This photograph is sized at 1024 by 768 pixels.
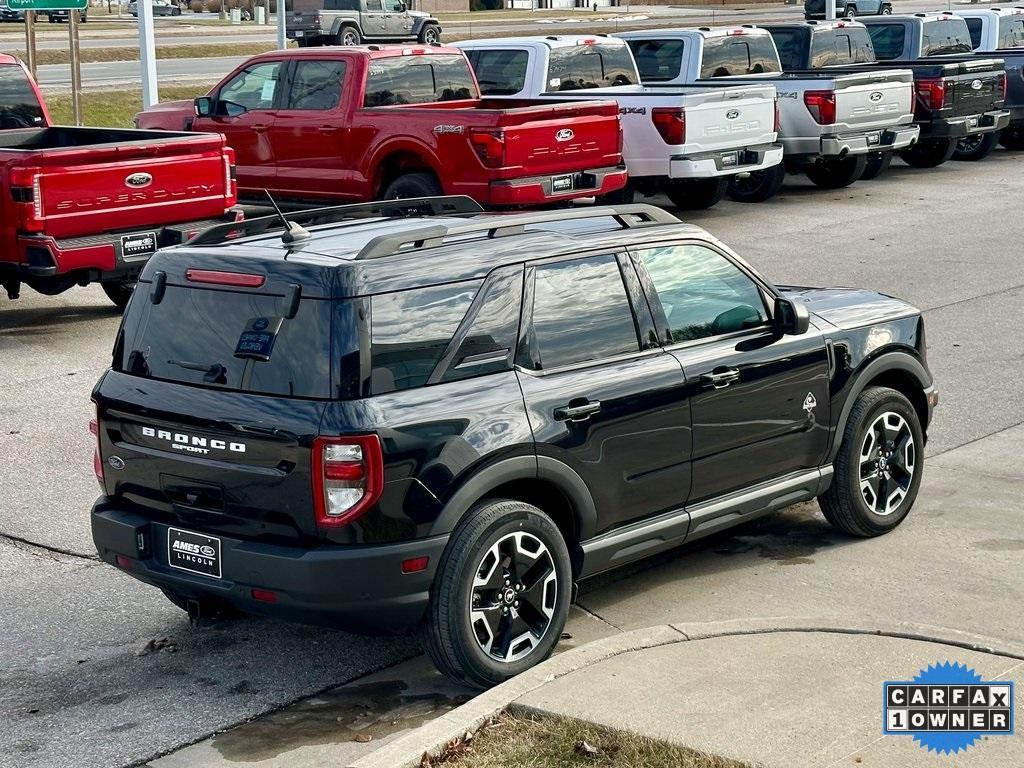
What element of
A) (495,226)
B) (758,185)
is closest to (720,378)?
(495,226)

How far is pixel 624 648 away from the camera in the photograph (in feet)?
18.2

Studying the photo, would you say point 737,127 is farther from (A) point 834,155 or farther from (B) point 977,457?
(B) point 977,457

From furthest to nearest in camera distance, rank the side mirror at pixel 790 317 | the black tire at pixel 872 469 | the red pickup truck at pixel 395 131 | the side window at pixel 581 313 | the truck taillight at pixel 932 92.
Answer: the truck taillight at pixel 932 92, the red pickup truck at pixel 395 131, the black tire at pixel 872 469, the side mirror at pixel 790 317, the side window at pixel 581 313

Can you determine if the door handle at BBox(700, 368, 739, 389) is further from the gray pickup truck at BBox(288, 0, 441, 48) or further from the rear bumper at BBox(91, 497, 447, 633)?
the gray pickup truck at BBox(288, 0, 441, 48)

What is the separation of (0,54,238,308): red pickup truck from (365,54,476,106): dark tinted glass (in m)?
3.49

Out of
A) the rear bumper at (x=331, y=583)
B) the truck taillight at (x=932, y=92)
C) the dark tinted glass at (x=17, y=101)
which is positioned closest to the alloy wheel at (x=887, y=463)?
the rear bumper at (x=331, y=583)

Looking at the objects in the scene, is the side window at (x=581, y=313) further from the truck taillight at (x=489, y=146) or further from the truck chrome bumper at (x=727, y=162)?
the truck chrome bumper at (x=727, y=162)

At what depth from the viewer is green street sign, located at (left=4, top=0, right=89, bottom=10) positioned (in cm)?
1964

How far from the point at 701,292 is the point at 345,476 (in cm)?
208

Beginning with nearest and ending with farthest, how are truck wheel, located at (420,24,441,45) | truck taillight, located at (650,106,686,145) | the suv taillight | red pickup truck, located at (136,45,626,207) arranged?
the suv taillight < red pickup truck, located at (136,45,626,207) < truck taillight, located at (650,106,686,145) < truck wheel, located at (420,24,441,45)

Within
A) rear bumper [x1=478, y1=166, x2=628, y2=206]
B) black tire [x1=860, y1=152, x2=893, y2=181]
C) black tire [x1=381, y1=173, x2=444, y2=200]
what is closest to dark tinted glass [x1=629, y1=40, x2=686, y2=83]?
black tire [x1=860, y1=152, x2=893, y2=181]

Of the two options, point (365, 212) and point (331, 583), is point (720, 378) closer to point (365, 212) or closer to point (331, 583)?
point (365, 212)

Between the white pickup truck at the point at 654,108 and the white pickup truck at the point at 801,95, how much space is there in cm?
78

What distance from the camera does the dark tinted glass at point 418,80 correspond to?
51.6 ft
